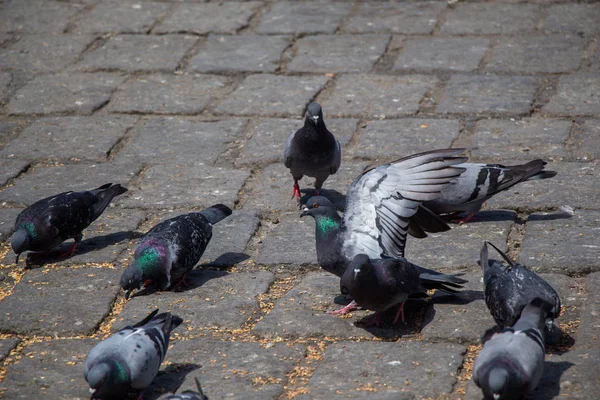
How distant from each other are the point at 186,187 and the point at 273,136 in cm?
102

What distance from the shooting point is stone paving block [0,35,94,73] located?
28.5 ft

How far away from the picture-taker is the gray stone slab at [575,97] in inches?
282

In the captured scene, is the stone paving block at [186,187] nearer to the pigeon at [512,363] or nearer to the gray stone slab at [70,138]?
the gray stone slab at [70,138]

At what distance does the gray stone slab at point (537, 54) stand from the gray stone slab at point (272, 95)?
1.60 meters

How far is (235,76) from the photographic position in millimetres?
8234

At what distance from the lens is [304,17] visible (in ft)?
30.8

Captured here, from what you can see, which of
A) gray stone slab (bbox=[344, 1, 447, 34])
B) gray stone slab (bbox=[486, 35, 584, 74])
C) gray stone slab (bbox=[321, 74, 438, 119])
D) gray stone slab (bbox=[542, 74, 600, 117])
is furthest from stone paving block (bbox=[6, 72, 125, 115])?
gray stone slab (bbox=[542, 74, 600, 117])

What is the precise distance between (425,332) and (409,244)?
3.52ft

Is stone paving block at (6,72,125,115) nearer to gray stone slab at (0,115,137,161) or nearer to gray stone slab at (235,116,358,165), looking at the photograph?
gray stone slab at (0,115,137,161)

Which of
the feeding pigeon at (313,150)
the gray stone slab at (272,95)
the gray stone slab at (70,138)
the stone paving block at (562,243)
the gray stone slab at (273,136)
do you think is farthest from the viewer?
the gray stone slab at (272,95)

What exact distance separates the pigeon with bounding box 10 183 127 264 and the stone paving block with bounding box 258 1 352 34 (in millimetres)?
3792

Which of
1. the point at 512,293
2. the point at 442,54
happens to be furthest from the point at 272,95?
the point at 512,293

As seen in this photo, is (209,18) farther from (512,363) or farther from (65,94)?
(512,363)

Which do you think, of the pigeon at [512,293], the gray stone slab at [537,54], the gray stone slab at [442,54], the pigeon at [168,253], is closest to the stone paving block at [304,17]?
the gray stone slab at [442,54]
